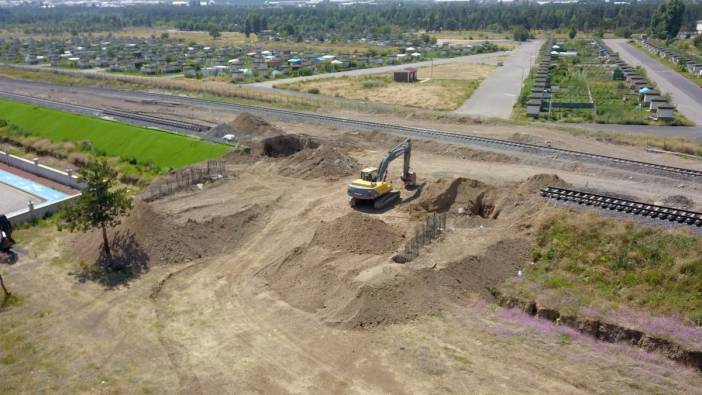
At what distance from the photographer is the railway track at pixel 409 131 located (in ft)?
121

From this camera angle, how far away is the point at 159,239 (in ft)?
94.3

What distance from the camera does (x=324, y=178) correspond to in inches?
1496

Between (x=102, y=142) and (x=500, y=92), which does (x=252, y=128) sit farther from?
(x=500, y=92)

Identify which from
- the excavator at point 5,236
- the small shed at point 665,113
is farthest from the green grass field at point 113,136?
the small shed at point 665,113

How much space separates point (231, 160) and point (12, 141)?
1024 inches

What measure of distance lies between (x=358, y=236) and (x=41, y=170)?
29190 millimetres

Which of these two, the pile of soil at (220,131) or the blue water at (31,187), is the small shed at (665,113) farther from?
the blue water at (31,187)

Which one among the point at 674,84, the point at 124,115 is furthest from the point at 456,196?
the point at 674,84

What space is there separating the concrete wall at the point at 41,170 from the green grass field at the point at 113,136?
5.15 m

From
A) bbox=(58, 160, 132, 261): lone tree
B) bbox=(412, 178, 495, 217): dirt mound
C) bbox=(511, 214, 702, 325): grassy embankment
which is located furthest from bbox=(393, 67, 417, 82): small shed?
bbox=(58, 160, 132, 261): lone tree

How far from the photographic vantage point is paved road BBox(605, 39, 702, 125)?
5809 cm

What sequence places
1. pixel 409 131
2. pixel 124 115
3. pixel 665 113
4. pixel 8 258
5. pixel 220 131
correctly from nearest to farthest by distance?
1. pixel 8 258
2. pixel 220 131
3. pixel 409 131
4. pixel 665 113
5. pixel 124 115

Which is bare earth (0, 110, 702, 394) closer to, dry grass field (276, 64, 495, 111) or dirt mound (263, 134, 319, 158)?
dirt mound (263, 134, 319, 158)

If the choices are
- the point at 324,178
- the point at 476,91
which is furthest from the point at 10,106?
the point at 476,91
